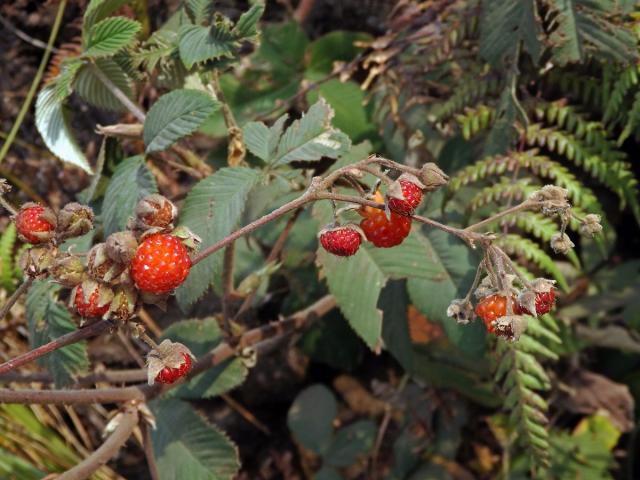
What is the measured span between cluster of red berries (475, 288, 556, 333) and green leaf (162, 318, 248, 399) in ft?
2.13

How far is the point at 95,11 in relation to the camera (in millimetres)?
1334

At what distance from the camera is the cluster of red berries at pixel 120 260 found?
2.86 ft

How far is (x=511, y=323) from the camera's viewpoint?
914mm

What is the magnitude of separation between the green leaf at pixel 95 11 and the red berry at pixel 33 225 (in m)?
0.49

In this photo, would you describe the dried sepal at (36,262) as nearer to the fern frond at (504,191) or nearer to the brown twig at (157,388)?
the brown twig at (157,388)

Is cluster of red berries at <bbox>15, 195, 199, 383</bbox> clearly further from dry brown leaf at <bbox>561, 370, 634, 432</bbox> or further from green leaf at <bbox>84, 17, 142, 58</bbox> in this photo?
dry brown leaf at <bbox>561, 370, 634, 432</bbox>

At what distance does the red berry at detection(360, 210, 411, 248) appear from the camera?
1.01m

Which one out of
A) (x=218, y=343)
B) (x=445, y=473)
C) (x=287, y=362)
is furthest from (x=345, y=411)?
(x=218, y=343)

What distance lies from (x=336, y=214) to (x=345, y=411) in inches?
51.7

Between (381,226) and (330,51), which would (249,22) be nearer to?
(381,226)

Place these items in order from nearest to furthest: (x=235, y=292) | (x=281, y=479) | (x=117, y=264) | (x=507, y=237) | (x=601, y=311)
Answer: (x=117, y=264) → (x=235, y=292) → (x=507, y=237) → (x=601, y=311) → (x=281, y=479)

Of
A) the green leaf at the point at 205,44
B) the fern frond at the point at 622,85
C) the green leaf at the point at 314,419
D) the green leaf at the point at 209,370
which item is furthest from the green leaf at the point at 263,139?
the green leaf at the point at 314,419

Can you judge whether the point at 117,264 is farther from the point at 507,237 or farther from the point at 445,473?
the point at 445,473

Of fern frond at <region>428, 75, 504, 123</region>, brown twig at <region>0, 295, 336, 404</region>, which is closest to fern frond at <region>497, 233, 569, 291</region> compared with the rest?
fern frond at <region>428, 75, 504, 123</region>
